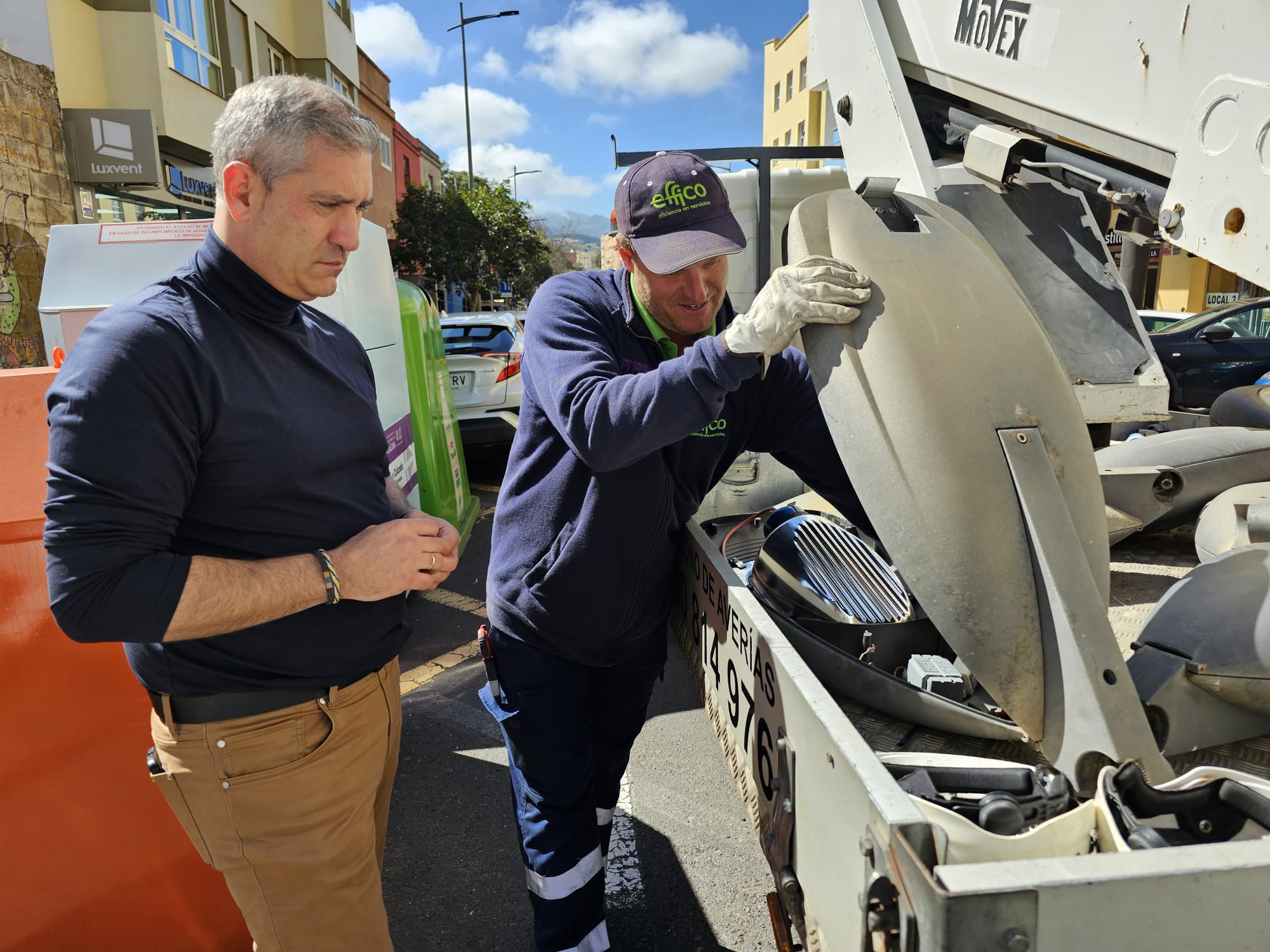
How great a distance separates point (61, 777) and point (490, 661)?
1.10 m

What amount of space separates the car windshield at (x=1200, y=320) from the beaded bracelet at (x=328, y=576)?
10856 millimetres

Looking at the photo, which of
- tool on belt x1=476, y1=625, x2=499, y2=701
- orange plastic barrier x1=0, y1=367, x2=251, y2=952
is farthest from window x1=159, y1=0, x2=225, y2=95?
tool on belt x1=476, y1=625, x2=499, y2=701

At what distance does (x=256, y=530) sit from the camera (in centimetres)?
148

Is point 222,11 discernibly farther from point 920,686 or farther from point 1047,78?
point 920,686

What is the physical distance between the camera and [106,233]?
3691mm

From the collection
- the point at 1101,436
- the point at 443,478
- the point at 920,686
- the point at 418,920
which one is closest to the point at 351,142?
the point at 920,686

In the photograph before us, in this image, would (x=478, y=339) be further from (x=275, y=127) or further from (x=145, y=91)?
(x=275, y=127)

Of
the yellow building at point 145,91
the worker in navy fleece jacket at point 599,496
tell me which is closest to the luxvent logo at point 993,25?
the worker in navy fleece jacket at point 599,496

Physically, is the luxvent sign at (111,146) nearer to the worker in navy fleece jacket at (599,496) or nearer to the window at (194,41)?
the window at (194,41)

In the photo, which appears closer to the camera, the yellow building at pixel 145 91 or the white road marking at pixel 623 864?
the white road marking at pixel 623 864

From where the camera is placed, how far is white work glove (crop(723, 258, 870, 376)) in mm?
1429

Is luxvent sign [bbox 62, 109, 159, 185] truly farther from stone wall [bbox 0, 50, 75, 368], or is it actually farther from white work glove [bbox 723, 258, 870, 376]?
white work glove [bbox 723, 258, 870, 376]

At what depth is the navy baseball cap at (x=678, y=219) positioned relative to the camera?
5.83 feet

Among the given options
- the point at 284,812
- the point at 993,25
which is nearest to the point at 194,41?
the point at 993,25
